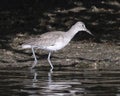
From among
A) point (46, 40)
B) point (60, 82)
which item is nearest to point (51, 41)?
point (46, 40)

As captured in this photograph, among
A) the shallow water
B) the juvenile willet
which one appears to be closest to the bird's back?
the juvenile willet

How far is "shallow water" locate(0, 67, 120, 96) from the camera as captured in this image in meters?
15.7

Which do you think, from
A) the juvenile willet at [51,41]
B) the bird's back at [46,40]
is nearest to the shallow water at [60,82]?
the juvenile willet at [51,41]

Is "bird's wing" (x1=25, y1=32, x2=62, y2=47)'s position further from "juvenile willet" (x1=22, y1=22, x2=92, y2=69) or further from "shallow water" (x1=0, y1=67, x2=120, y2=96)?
"shallow water" (x1=0, y1=67, x2=120, y2=96)

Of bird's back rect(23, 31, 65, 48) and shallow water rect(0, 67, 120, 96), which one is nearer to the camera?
shallow water rect(0, 67, 120, 96)

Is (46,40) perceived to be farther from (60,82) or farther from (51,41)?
(60,82)

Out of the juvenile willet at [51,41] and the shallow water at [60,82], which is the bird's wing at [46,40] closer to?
the juvenile willet at [51,41]

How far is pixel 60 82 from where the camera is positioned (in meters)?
17.4

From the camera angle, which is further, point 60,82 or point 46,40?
point 46,40

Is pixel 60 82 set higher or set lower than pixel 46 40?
lower

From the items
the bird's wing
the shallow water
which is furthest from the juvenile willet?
the shallow water

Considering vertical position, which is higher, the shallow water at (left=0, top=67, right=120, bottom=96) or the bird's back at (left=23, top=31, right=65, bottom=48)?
the bird's back at (left=23, top=31, right=65, bottom=48)

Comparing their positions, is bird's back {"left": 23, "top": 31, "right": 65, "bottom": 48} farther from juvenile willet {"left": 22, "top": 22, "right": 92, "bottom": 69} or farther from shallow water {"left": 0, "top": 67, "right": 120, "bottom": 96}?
shallow water {"left": 0, "top": 67, "right": 120, "bottom": 96}

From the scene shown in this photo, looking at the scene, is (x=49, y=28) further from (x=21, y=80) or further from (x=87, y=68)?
(x=21, y=80)
